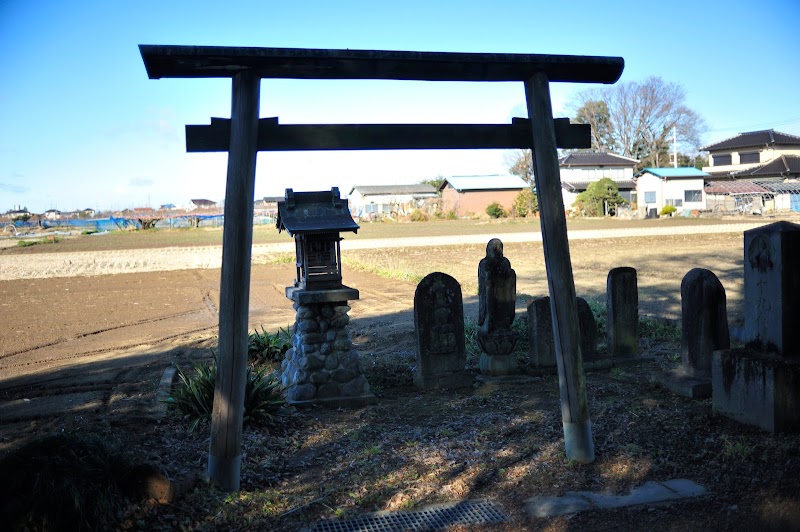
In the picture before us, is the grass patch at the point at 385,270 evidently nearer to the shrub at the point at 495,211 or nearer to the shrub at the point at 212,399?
the shrub at the point at 212,399

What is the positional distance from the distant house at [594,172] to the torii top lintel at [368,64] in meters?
64.5

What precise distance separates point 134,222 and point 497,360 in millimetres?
70024

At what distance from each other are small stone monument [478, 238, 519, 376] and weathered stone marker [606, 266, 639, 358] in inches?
55.4

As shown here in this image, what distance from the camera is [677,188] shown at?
204 ft

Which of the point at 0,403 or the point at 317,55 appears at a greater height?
the point at 317,55

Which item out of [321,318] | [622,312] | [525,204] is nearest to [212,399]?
[321,318]

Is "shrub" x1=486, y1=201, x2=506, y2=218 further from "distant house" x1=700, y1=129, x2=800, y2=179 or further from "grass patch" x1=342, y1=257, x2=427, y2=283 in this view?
"grass patch" x1=342, y1=257, x2=427, y2=283

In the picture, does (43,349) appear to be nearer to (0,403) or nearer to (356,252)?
(0,403)

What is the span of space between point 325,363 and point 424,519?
325 cm

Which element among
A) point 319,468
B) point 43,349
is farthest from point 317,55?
point 43,349

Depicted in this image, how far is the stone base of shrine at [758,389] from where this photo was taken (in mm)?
5297

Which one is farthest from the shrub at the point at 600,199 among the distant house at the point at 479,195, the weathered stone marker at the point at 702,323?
the weathered stone marker at the point at 702,323

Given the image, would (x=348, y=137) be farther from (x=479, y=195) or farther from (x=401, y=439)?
(x=479, y=195)

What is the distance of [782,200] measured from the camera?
5409 centimetres
